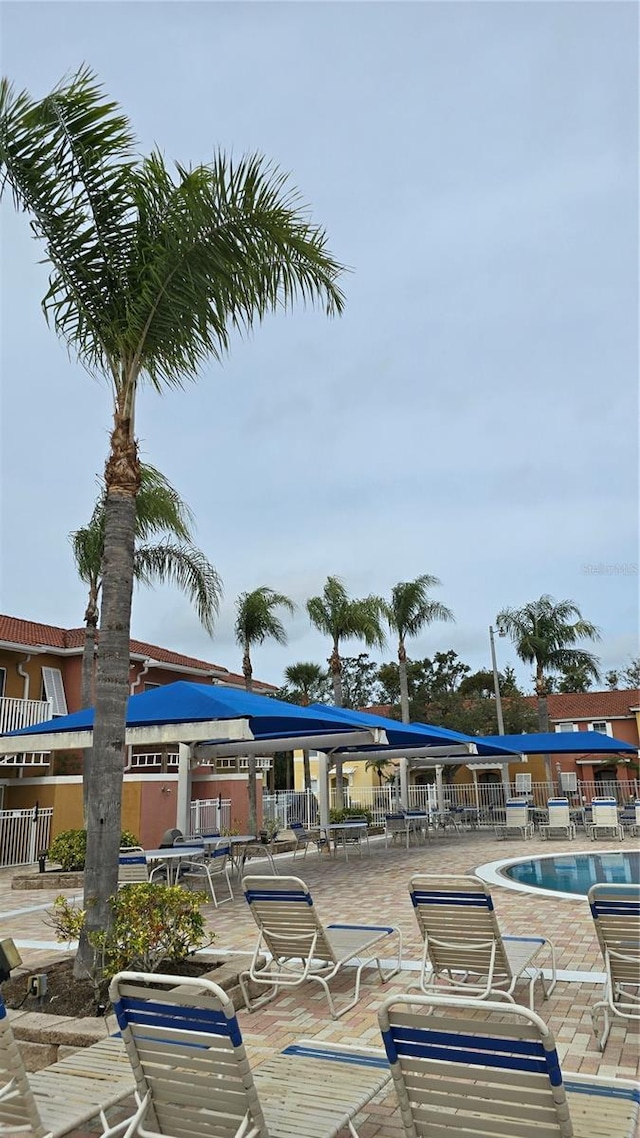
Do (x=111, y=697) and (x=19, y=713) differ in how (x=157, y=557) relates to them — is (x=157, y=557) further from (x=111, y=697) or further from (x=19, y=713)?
(x=111, y=697)

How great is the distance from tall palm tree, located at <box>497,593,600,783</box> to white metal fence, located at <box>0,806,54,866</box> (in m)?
24.1

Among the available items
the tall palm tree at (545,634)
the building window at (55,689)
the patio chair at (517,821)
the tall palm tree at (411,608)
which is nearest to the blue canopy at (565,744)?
the patio chair at (517,821)

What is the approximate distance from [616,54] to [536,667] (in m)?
33.4

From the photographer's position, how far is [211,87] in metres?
10.0

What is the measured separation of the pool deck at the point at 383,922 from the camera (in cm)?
505

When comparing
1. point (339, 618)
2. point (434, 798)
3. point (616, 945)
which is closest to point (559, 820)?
point (434, 798)

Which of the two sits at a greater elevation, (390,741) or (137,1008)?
(390,741)

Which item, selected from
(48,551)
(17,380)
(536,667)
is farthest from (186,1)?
(536,667)

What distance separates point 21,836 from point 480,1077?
18705mm

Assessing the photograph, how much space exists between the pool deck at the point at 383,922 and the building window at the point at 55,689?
28.2ft

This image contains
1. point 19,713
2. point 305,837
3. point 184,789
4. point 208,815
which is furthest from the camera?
point 19,713

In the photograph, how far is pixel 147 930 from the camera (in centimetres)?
605

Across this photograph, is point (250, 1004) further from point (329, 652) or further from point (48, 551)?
point (329, 652)

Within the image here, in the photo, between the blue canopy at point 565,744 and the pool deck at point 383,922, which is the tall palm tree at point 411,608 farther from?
the pool deck at point 383,922
